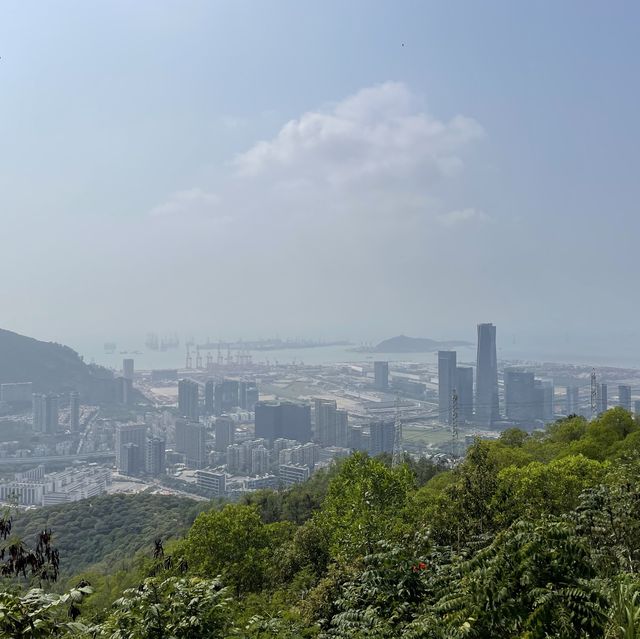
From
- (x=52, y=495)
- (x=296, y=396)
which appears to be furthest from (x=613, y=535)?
(x=296, y=396)

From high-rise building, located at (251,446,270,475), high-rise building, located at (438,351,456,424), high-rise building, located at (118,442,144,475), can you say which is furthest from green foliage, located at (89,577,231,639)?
high-rise building, located at (438,351,456,424)

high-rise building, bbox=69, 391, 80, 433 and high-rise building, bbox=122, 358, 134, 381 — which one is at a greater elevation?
high-rise building, bbox=122, 358, 134, 381

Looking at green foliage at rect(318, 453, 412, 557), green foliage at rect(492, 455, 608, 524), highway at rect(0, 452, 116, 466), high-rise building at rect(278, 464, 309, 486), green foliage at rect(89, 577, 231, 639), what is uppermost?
green foliage at rect(89, 577, 231, 639)

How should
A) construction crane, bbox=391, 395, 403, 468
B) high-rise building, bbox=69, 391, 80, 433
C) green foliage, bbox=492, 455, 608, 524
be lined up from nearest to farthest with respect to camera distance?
green foliage, bbox=492, 455, 608, 524 < construction crane, bbox=391, 395, 403, 468 < high-rise building, bbox=69, 391, 80, 433

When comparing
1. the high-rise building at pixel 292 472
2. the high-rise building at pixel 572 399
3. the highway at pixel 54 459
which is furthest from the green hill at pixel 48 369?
the high-rise building at pixel 572 399

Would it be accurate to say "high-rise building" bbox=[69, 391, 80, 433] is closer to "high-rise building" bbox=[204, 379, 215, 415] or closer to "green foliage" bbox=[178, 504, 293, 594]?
"high-rise building" bbox=[204, 379, 215, 415]

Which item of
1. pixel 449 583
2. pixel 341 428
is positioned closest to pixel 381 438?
pixel 341 428
